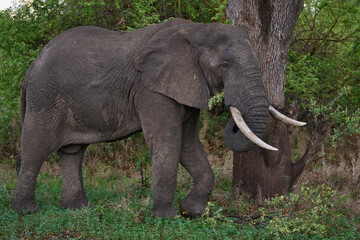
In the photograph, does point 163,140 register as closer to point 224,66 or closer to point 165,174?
point 165,174

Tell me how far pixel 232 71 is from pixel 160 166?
146 cm

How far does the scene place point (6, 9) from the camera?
10312mm

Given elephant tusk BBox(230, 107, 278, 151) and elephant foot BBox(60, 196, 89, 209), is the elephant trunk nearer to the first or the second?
elephant tusk BBox(230, 107, 278, 151)

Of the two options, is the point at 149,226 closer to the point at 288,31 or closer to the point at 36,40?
the point at 288,31

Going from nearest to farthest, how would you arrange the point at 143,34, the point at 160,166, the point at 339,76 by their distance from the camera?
the point at 160,166
the point at 143,34
the point at 339,76

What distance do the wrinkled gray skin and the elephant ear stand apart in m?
0.01

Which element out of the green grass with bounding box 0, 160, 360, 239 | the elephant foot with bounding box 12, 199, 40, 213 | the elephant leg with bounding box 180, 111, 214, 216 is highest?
the elephant leg with bounding box 180, 111, 214, 216

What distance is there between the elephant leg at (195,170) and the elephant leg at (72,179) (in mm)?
1528

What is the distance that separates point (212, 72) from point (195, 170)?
1400mm

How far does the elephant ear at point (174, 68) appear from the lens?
5992 millimetres

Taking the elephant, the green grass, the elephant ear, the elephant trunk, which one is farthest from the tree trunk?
the elephant trunk

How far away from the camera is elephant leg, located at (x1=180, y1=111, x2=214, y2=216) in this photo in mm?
6520

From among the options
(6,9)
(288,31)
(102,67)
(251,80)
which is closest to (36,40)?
(6,9)

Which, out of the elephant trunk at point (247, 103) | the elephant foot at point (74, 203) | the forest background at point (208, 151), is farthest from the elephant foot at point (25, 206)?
the elephant trunk at point (247, 103)
